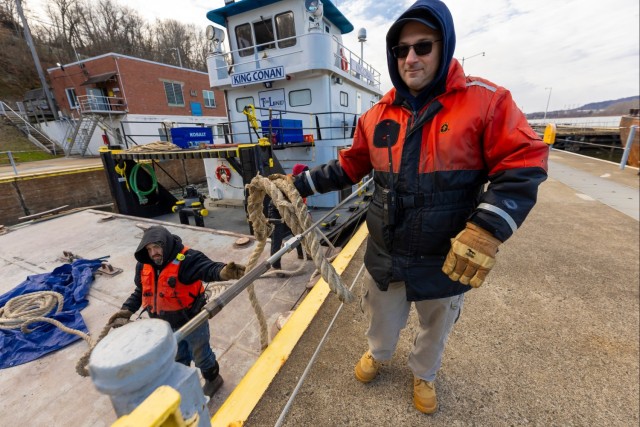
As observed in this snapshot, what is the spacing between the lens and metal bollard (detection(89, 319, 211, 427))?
A: 2.13ft

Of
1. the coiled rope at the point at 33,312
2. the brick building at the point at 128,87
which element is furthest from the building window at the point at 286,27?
the brick building at the point at 128,87

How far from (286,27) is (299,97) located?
2.02 meters

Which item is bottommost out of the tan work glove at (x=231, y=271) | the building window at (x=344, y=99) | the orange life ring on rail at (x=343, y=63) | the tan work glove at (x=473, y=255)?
→ the tan work glove at (x=231, y=271)

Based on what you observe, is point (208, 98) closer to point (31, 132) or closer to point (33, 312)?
point (31, 132)

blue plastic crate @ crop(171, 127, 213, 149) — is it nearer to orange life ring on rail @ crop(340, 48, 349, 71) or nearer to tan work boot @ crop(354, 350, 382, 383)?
orange life ring on rail @ crop(340, 48, 349, 71)

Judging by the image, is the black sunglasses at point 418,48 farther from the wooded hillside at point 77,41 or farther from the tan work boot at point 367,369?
the wooded hillside at point 77,41

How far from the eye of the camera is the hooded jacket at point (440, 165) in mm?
A: 1297

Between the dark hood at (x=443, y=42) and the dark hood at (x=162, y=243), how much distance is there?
1917mm

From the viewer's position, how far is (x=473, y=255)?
132 centimetres

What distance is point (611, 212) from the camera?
207 inches

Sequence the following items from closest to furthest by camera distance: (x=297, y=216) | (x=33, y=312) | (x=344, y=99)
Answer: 1. (x=297, y=216)
2. (x=33, y=312)
3. (x=344, y=99)

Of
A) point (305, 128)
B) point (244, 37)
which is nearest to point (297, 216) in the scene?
point (305, 128)

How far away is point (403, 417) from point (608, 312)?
7.78ft

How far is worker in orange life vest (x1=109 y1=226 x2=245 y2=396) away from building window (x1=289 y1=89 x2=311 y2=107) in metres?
7.01
